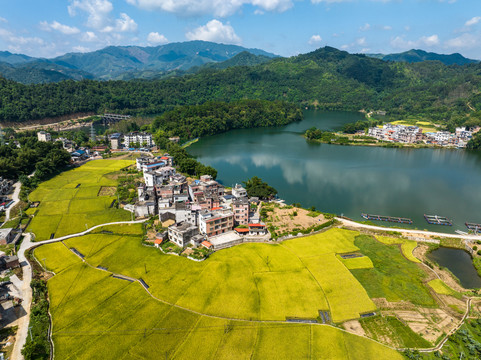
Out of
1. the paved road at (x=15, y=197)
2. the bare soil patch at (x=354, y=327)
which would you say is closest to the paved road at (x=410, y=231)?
the bare soil patch at (x=354, y=327)

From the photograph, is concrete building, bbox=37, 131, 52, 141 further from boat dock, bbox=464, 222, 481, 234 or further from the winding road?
boat dock, bbox=464, 222, 481, 234

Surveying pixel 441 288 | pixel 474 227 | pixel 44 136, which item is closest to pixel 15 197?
pixel 44 136

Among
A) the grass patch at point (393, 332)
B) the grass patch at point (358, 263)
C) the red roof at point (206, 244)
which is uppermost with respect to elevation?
the red roof at point (206, 244)

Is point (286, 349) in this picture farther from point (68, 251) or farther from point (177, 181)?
point (177, 181)

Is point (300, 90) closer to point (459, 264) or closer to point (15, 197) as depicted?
point (459, 264)

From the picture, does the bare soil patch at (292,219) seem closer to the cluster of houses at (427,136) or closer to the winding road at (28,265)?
the winding road at (28,265)

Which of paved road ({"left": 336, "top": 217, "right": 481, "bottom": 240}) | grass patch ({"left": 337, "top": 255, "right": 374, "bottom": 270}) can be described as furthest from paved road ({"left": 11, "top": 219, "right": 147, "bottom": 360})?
paved road ({"left": 336, "top": 217, "right": 481, "bottom": 240})
